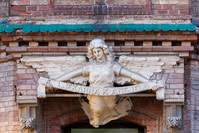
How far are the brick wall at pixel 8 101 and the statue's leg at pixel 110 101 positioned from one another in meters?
1.86

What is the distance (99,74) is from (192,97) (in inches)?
81.1

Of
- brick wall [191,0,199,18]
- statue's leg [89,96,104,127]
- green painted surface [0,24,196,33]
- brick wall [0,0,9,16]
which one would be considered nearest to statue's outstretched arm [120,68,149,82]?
statue's leg [89,96,104,127]

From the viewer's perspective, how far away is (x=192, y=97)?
16250 millimetres

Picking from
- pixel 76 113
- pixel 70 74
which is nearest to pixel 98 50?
pixel 70 74

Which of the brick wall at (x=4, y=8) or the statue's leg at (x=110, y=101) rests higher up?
the brick wall at (x=4, y=8)

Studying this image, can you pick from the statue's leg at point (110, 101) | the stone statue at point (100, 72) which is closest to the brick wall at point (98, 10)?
the stone statue at point (100, 72)

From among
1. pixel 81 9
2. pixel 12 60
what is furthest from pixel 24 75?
pixel 81 9

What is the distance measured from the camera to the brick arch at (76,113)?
16.2 meters

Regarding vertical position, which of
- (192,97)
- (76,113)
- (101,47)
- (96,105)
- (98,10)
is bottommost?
(76,113)

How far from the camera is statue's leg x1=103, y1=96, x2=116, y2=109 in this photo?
51.4ft

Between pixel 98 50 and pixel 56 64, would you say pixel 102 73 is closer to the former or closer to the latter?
pixel 98 50

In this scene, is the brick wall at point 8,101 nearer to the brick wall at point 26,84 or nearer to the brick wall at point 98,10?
the brick wall at point 26,84

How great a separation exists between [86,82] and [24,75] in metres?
1.24

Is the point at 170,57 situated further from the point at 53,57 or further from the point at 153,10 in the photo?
the point at 53,57
